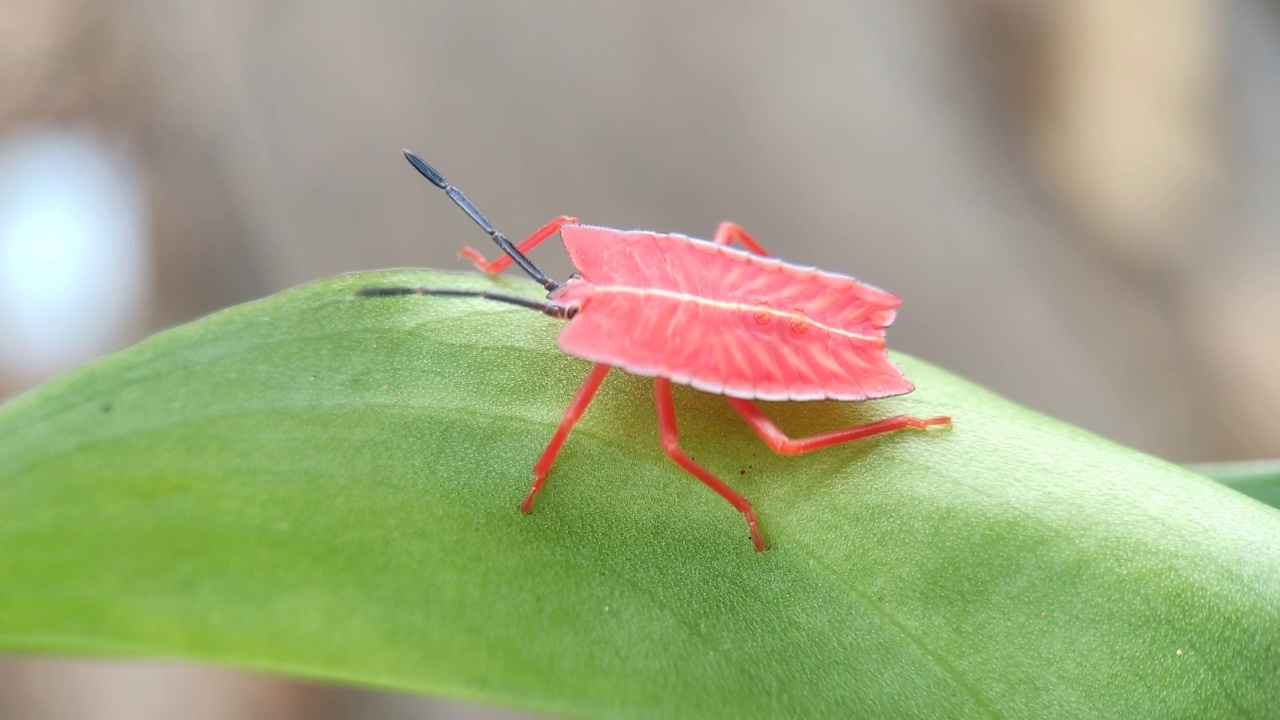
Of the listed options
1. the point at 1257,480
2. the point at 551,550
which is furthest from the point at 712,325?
the point at 1257,480

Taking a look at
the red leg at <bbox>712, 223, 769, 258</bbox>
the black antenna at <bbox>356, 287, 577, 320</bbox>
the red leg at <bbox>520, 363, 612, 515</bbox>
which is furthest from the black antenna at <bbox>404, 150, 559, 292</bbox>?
the red leg at <bbox>712, 223, 769, 258</bbox>

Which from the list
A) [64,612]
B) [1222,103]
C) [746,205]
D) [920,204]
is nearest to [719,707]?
[64,612]

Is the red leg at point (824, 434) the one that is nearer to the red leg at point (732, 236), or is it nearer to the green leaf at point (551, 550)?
the green leaf at point (551, 550)

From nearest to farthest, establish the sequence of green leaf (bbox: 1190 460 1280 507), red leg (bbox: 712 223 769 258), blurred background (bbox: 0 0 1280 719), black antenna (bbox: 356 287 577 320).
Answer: black antenna (bbox: 356 287 577 320)
green leaf (bbox: 1190 460 1280 507)
red leg (bbox: 712 223 769 258)
blurred background (bbox: 0 0 1280 719)

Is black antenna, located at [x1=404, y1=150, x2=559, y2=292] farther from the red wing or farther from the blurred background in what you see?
the blurred background

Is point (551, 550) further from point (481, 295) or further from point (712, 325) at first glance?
point (712, 325)

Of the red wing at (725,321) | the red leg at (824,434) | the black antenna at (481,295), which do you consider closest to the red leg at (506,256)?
the red wing at (725,321)
